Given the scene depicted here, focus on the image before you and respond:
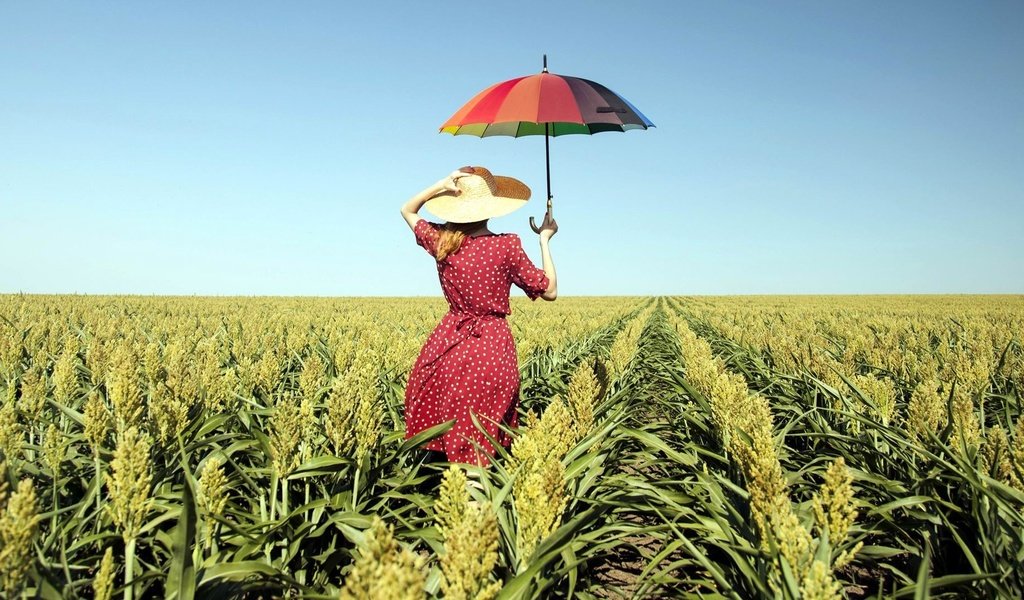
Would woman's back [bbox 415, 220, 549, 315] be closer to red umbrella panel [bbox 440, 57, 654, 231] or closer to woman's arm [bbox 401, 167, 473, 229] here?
woman's arm [bbox 401, 167, 473, 229]

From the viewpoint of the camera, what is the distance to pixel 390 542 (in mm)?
1278

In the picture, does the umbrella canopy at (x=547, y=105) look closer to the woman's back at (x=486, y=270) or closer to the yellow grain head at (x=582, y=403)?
the woman's back at (x=486, y=270)

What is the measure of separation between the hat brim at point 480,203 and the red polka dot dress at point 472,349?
0.14m

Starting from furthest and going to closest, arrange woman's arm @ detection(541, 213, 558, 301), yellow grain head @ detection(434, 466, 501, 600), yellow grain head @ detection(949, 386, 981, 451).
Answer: woman's arm @ detection(541, 213, 558, 301) → yellow grain head @ detection(949, 386, 981, 451) → yellow grain head @ detection(434, 466, 501, 600)

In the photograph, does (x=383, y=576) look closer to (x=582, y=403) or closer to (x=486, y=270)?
(x=582, y=403)

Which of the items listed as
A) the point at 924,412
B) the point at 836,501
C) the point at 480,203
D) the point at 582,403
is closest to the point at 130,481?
the point at 836,501

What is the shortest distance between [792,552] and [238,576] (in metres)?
1.72

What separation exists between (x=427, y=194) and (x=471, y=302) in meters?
0.68

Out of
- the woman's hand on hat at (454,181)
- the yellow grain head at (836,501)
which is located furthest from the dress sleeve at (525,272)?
the yellow grain head at (836,501)

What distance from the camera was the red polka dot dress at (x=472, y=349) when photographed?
12.8 ft

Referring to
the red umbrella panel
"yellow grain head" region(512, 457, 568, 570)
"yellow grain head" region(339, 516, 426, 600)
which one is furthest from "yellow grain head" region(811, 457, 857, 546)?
the red umbrella panel

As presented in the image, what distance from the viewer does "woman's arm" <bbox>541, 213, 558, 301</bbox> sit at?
396 centimetres

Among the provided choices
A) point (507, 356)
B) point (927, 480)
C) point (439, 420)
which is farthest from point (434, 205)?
point (927, 480)

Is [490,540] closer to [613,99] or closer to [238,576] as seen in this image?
[238,576]
